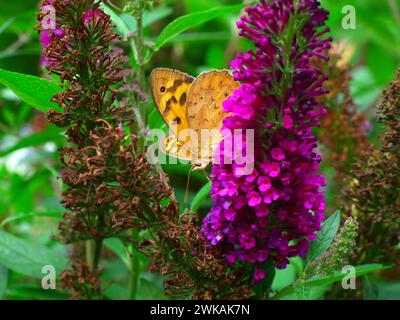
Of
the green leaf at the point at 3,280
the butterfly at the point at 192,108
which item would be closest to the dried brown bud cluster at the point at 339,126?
the butterfly at the point at 192,108

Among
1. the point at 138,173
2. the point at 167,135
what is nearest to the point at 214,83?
the point at 167,135

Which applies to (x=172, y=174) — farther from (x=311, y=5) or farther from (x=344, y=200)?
(x=311, y=5)

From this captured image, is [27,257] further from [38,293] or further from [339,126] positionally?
[339,126]

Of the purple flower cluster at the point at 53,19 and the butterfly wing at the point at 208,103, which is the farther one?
the butterfly wing at the point at 208,103

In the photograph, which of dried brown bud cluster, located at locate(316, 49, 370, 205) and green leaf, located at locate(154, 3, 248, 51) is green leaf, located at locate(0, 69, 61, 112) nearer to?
green leaf, located at locate(154, 3, 248, 51)

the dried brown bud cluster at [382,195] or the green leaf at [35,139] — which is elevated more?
the green leaf at [35,139]

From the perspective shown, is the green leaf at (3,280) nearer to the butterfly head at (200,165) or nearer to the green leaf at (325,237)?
the butterfly head at (200,165)
